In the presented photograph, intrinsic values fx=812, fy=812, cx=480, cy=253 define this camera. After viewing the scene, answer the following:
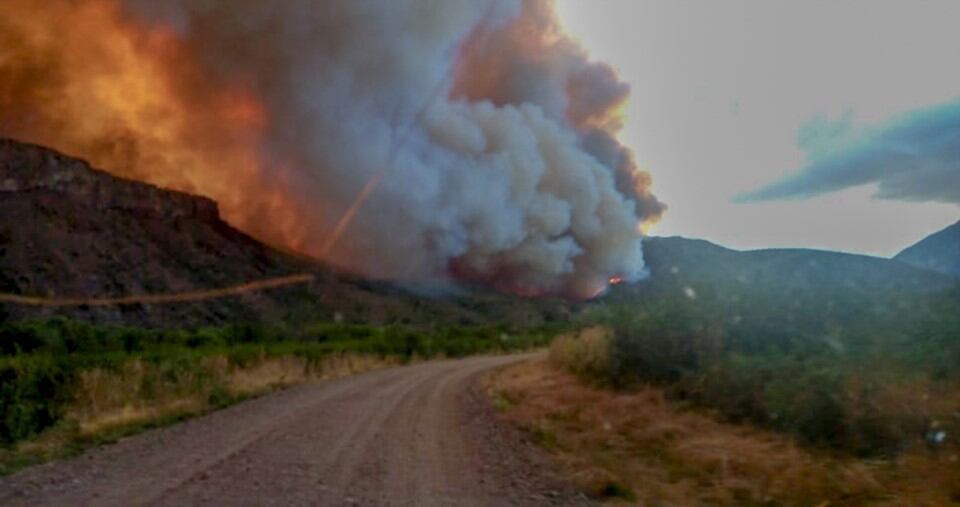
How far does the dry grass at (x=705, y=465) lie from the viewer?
21.1 feet

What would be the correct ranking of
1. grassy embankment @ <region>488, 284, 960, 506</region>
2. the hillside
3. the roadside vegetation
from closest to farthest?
grassy embankment @ <region>488, 284, 960, 506</region>, the roadside vegetation, the hillside

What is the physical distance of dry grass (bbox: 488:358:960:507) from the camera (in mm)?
6426

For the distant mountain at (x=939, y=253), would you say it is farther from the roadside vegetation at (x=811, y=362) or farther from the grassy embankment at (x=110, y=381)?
the grassy embankment at (x=110, y=381)

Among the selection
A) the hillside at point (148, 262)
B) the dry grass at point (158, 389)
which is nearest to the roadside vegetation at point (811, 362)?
the dry grass at point (158, 389)

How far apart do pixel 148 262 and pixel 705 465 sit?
7004cm

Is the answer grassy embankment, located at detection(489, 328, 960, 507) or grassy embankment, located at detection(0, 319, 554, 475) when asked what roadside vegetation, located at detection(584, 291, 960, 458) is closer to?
grassy embankment, located at detection(489, 328, 960, 507)

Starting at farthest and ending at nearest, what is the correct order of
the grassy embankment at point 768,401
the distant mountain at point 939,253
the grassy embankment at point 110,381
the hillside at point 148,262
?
the hillside at point 148,262 < the distant mountain at point 939,253 < the grassy embankment at point 110,381 < the grassy embankment at point 768,401

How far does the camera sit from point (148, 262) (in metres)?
70.8

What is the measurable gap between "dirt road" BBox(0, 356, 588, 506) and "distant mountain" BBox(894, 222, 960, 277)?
29.4 ft

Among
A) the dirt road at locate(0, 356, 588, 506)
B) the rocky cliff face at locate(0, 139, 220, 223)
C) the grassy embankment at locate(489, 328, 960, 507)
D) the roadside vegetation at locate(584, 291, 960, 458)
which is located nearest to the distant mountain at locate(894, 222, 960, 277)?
the roadside vegetation at locate(584, 291, 960, 458)

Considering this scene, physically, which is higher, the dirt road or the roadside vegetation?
the roadside vegetation

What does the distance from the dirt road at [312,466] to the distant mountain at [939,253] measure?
8.97m

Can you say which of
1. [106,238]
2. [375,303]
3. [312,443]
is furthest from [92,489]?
[106,238]

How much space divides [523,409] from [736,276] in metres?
4.44
